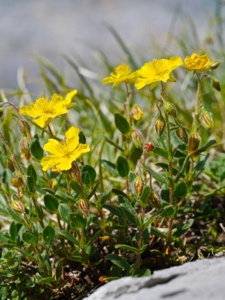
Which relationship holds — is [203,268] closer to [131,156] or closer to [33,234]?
[33,234]

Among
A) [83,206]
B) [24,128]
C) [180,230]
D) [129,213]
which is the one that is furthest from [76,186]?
[180,230]

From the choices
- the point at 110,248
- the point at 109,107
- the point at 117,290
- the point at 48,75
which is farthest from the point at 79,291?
the point at 48,75

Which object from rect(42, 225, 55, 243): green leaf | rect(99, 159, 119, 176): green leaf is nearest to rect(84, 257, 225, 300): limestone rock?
rect(42, 225, 55, 243): green leaf

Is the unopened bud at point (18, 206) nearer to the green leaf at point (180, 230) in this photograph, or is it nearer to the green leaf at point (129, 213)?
the green leaf at point (129, 213)

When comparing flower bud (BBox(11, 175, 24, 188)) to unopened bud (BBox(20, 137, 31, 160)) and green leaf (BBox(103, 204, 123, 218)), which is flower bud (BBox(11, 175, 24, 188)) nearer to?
unopened bud (BBox(20, 137, 31, 160))

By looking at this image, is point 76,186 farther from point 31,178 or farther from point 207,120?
point 207,120

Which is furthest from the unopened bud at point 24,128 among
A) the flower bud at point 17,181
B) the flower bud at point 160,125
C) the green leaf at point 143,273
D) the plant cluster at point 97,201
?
the green leaf at point 143,273

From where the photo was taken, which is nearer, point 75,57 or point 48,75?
point 48,75
